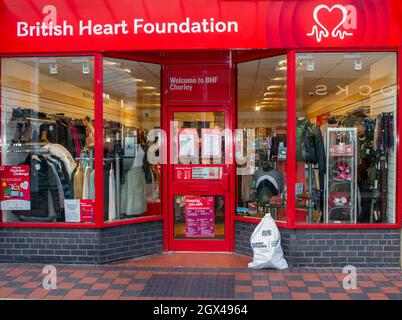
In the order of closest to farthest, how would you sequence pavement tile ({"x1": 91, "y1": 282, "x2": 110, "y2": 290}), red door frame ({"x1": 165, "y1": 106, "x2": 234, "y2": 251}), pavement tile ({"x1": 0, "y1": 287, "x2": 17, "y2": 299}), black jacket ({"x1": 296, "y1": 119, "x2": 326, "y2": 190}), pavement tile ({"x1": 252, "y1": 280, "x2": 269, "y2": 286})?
1. pavement tile ({"x1": 0, "y1": 287, "x2": 17, "y2": 299})
2. pavement tile ({"x1": 91, "y1": 282, "x2": 110, "y2": 290})
3. pavement tile ({"x1": 252, "y1": 280, "x2": 269, "y2": 286})
4. black jacket ({"x1": 296, "y1": 119, "x2": 326, "y2": 190})
5. red door frame ({"x1": 165, "y1": 106, "x2": 234, "y2": 251})

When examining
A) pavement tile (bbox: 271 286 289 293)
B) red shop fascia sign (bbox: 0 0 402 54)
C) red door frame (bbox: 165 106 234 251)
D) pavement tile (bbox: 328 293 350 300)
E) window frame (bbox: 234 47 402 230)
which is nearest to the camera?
pavement tile (bbox: 328 293 350 300)

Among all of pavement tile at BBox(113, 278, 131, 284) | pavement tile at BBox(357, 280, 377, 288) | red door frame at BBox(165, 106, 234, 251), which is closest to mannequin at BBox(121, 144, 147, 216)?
red door frame at BBox(165, 106, 234, 251)

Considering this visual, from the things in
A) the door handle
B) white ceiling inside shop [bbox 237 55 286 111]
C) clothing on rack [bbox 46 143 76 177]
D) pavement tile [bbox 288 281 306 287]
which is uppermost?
white ceiling inside shop [bbox 237 55 286 111]

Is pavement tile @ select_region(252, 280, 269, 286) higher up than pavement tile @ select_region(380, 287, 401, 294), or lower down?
higher up

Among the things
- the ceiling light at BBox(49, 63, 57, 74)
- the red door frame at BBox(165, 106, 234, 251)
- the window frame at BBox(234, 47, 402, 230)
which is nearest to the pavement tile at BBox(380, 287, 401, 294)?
the window frame at BBox(234, 47, 402, 230)

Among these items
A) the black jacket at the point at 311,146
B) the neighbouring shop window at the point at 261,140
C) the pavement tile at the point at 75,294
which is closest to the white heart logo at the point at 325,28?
the neighbouring shop window at the point at 261,140

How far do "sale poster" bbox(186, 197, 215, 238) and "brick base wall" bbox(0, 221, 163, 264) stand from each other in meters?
1.07

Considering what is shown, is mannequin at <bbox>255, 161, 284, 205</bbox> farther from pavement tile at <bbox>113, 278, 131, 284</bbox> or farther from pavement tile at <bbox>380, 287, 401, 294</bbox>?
pavement tile at <bbox>113, 278, 131, 284</bbox>

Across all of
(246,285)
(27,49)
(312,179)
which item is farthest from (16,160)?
(312,179)

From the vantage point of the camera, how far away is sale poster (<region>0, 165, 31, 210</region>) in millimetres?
6195

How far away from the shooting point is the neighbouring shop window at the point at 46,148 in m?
6.17

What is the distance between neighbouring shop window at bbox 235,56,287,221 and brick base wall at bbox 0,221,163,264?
74.1 inches

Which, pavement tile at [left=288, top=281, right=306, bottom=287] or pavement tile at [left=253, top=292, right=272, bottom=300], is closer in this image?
pavement tile at [left=253, top=292, right=272, bottom=300]

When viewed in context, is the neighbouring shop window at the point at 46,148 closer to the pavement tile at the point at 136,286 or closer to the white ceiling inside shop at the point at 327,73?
the pavement tile at the point at 136,286
